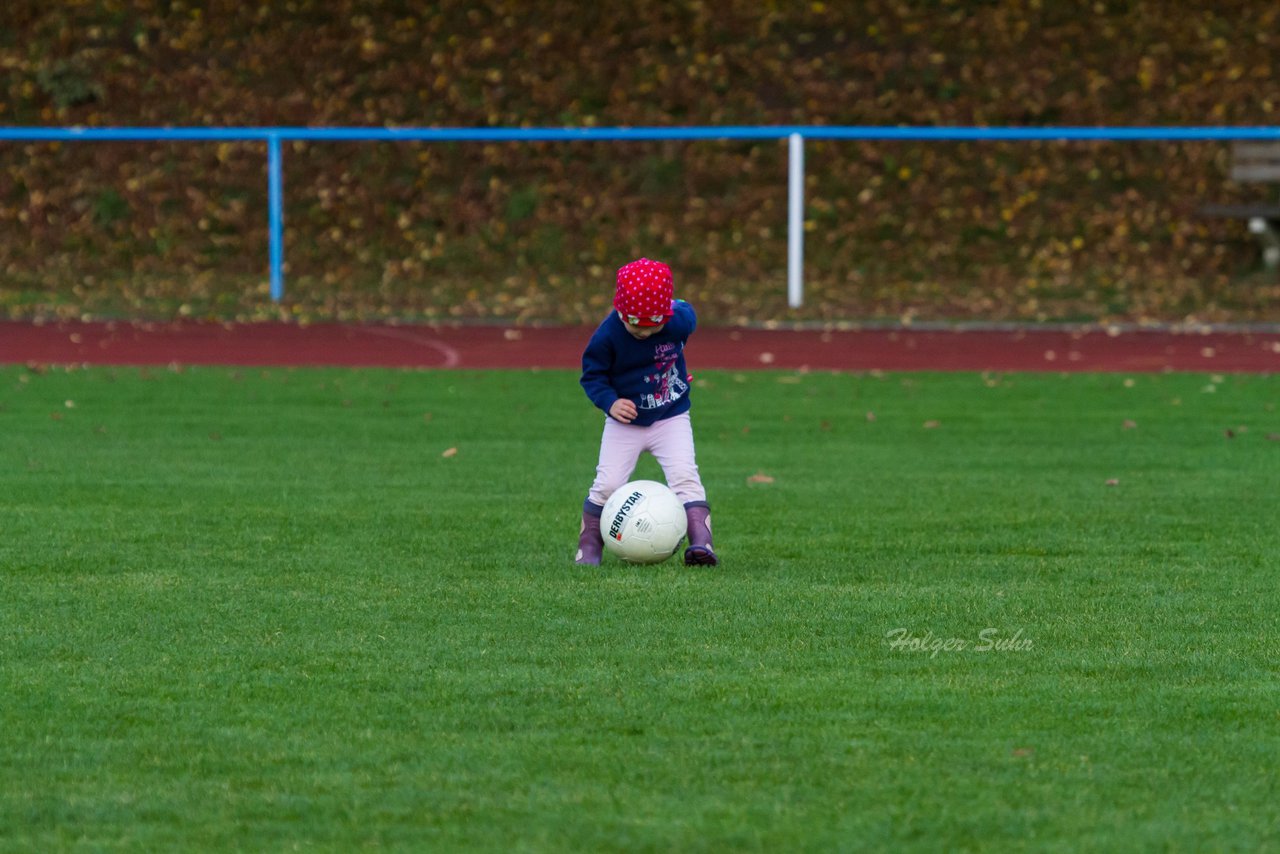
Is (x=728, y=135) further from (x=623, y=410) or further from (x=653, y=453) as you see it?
(x=623, y=410)

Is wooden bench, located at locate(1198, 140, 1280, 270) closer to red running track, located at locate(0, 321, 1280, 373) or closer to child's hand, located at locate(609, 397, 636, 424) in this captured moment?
red running track, located at locate(0, 321, 1280, 373)

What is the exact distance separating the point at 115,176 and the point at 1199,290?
45.0 ft

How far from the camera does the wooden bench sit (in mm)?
23016

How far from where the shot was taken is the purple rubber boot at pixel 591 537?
7688 millimetres

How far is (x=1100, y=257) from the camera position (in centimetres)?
2472

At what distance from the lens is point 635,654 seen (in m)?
5.94

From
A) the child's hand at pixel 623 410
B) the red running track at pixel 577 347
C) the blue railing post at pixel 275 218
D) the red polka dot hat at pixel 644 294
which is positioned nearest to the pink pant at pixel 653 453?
the child's hand at pixel 623 410

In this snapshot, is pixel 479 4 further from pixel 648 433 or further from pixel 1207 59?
pixel 648 433

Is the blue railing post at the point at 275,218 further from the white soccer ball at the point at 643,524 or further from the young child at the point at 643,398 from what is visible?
the white soccer ball at the point at 643,524

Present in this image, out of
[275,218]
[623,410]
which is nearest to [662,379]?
[623,410]

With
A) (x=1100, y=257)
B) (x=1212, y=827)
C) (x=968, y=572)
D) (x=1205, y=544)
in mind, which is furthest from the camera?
(x=1100, y=257)

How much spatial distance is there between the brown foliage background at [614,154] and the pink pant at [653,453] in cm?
1580

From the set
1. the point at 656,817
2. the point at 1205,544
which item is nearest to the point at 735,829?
the point at 656,817

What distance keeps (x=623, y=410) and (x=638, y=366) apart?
0.22m
